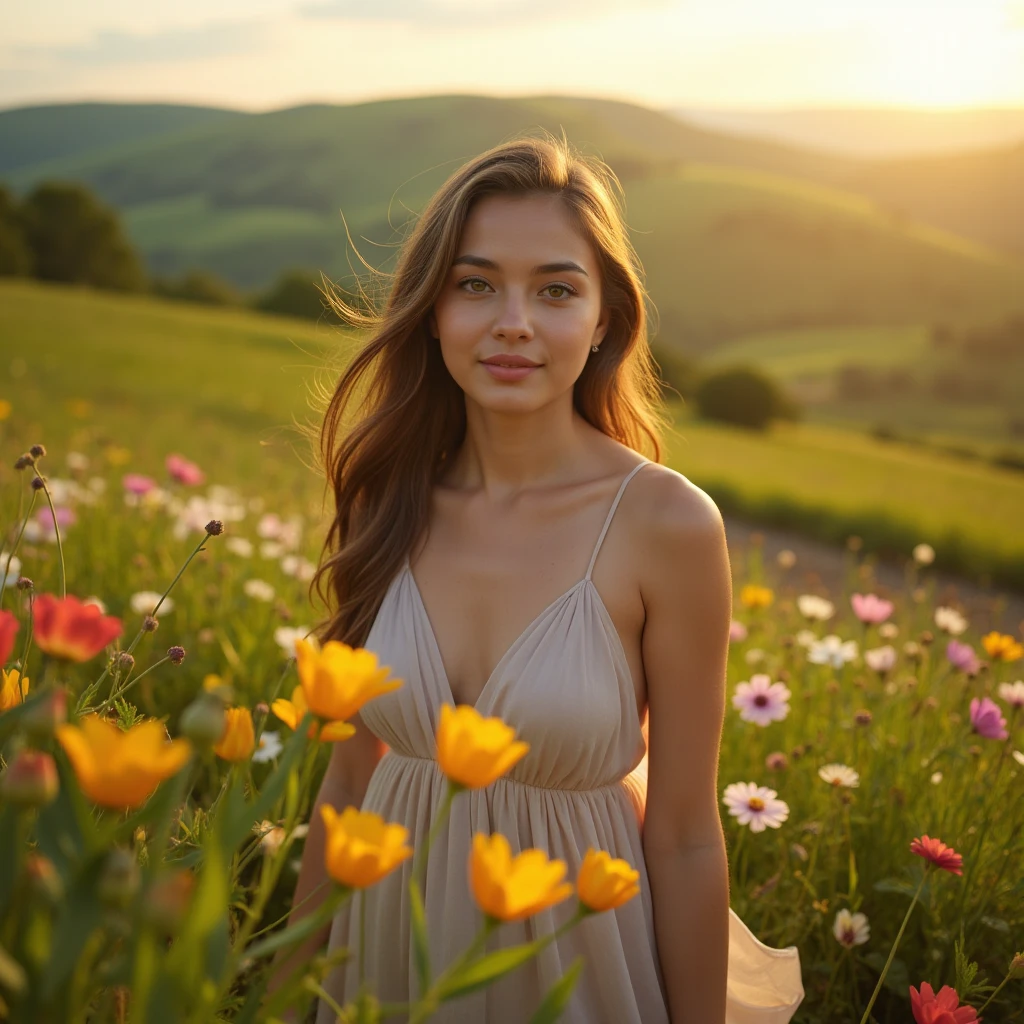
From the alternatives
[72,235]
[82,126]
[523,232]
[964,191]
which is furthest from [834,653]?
[82,126]

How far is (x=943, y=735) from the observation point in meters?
2.43

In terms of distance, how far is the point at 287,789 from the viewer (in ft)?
3.17

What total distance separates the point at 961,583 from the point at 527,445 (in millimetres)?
7280

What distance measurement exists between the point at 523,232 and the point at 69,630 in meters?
1.23

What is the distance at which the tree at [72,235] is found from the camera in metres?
30.9

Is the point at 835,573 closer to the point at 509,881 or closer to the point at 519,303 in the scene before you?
the point at 519,303

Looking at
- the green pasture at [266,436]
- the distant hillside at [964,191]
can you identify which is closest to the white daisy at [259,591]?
the green pasture at [266,436]

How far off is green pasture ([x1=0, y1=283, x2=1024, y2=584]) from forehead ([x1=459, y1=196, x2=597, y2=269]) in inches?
26.1

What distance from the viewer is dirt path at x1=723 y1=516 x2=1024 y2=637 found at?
6.89 metres

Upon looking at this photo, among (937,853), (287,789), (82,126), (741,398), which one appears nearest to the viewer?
(287,789)

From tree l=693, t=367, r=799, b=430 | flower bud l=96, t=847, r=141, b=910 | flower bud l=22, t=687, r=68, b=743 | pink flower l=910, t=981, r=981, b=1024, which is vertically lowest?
tree l=693, t=367, r=799, b=430

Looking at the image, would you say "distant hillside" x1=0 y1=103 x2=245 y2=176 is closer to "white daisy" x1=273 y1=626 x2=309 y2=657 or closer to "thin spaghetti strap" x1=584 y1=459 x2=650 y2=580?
"white daisy" x1=273 y1=626 x2=309 y2=657

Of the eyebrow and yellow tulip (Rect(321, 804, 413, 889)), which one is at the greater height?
the eyebrow

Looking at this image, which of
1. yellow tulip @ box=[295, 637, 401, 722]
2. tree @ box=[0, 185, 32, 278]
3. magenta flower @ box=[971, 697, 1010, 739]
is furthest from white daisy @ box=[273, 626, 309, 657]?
tree @ box=[0, 185, 32, 278]
